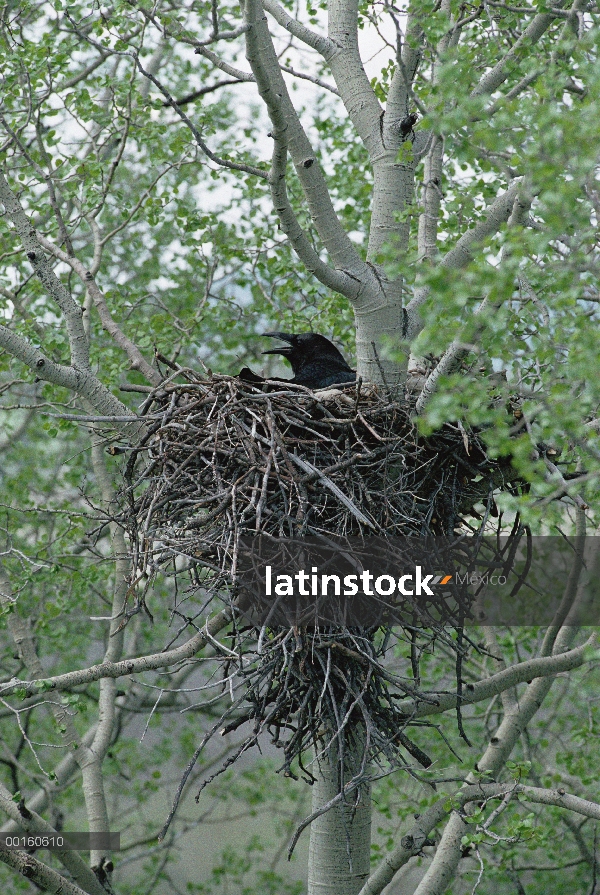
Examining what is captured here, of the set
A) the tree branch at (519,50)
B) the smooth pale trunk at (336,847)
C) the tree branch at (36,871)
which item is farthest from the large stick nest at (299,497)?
the tree branch at (519,50)

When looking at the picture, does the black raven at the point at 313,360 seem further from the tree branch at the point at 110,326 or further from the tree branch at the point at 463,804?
the tree branch at the point at 463,804

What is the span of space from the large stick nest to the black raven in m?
0.89

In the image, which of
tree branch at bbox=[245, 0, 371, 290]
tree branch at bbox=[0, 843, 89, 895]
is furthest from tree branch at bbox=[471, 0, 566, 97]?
tree branch at bbox=[0, 843, 89, 895]

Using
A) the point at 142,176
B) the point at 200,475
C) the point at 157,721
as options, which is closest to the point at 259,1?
the point at 200,475

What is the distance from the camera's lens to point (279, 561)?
3896 millimetres

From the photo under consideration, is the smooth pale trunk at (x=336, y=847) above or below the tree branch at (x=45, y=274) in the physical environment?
below

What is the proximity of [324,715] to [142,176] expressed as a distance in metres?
7.54

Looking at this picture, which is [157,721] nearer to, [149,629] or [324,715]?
[149,629]

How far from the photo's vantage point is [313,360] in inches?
219

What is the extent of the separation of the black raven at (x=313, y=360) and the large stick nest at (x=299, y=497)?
0.89 meters

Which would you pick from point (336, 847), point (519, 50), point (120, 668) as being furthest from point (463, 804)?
point (519, 50)

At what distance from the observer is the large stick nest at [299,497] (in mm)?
3816

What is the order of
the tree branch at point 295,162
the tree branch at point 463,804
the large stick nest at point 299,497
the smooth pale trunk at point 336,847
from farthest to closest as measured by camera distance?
the smooth pale trunk at point 336,847 < the tree branch at point 463,804 < the tree branch at point 295,162 < the large stick nest at point 299,497

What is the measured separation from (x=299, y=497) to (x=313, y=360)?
76.8 inches
